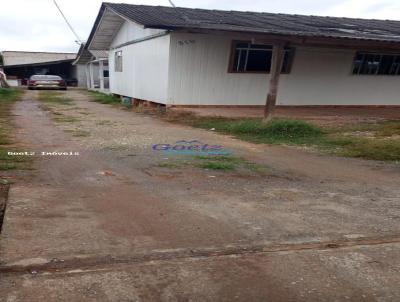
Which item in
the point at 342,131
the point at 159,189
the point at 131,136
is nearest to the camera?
the point at 159,189

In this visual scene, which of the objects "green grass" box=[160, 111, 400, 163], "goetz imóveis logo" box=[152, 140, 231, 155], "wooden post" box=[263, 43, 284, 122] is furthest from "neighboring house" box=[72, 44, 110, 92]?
"goetz imóveis logo" box=[152, 140, 231, 155]

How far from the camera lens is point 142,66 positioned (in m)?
16.2

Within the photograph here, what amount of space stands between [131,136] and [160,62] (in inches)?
232

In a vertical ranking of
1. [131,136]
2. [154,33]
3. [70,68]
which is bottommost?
[70,68]

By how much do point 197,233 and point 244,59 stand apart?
38.5ft

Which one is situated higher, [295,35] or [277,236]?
[295,35]

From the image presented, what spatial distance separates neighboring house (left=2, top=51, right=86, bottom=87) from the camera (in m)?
39.9

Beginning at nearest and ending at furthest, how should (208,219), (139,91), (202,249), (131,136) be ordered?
(202,249) → (208,219) → (131,136) → (139,91)

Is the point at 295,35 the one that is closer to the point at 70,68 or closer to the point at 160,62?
the point at 160,62

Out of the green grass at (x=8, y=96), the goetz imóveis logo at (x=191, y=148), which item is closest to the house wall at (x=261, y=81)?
the goetz imóveis logo at (x=191, y=148)

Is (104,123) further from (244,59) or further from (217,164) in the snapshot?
(217,164)

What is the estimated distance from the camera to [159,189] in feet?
15.5

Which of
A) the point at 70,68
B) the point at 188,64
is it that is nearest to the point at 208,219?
the point at 188,64

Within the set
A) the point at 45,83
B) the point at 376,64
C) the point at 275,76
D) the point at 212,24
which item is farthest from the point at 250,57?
the point at 45,83
